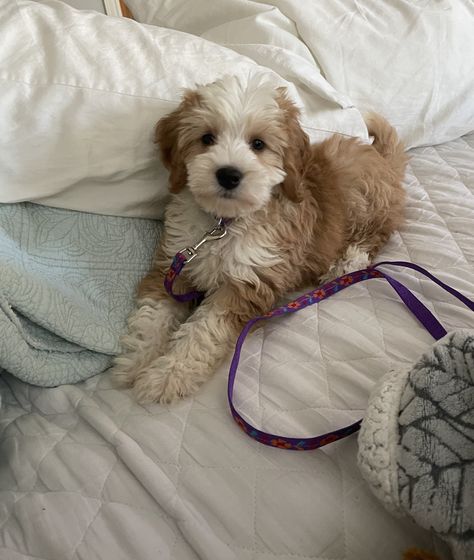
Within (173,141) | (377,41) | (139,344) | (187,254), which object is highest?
(377,41)

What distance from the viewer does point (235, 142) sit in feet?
4.13

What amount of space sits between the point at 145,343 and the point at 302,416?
493 mm

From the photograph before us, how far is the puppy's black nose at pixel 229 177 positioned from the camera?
1.19 m

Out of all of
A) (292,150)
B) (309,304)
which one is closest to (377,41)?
(292,150)

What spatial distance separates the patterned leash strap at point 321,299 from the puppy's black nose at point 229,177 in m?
0.35

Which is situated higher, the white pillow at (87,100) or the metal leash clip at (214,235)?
the white pillow at (87,100)

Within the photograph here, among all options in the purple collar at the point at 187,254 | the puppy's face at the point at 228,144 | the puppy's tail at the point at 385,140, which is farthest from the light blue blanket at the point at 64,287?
the puppy's tail at the point at 385,140

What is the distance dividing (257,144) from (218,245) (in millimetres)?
302

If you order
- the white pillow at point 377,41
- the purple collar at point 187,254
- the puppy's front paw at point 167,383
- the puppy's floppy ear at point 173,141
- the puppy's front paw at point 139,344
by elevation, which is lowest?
the puppy's front paw at point 139,344

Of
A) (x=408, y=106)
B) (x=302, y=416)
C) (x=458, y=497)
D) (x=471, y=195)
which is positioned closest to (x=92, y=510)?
(x=302, y=416)

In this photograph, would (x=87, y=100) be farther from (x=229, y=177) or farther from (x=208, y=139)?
(x=229, y=177)

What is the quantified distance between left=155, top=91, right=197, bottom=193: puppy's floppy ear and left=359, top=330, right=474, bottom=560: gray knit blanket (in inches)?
30.6

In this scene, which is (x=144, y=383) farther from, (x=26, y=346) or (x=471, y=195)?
(x=471, y=195)

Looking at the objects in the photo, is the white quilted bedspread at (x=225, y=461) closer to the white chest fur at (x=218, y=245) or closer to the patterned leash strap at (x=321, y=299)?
the patterned leash strap at (x=321, y=299)
